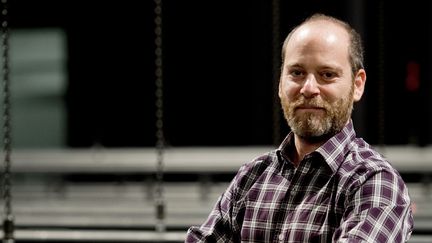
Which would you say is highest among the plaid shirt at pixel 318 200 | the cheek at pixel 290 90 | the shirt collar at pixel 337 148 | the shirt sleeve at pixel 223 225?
the cheek at pixel 290 90

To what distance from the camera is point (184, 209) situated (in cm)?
523

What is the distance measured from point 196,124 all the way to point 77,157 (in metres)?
2.10

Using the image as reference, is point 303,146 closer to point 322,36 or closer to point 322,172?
point 322,172

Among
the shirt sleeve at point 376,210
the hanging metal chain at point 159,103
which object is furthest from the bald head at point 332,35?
the hanging metal chain at point 159,103

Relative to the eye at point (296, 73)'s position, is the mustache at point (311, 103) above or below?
below

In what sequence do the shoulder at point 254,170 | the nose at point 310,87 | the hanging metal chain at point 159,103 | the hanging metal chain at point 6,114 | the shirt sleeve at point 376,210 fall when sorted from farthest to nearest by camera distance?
the hanging metal chain at point 159,103, the hanging metal chain at point 6,114, the shoulder at point 254,170, the nose at point 310,87, the shirt sleeve at point 376,210

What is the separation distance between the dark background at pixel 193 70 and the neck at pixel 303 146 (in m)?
6.24

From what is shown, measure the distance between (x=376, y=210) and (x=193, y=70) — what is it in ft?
23.8

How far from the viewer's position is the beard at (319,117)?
1.34 metres

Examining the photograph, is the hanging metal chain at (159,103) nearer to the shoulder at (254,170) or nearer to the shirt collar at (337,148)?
the shoulder at (254,170)

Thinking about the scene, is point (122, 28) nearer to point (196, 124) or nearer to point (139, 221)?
point (196, 124)

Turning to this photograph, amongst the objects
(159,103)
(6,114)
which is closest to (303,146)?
(6,114)

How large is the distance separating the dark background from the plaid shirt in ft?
20.5

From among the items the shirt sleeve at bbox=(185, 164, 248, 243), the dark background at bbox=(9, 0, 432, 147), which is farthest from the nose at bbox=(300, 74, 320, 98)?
the dark background at bbox=(9, 0, 432, 147)
